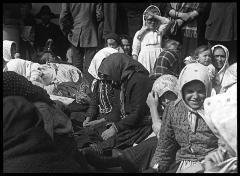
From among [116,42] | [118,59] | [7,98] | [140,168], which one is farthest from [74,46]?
[7,98]

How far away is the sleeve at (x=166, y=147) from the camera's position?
4.30 m

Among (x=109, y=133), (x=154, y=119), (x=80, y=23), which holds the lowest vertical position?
(x=109, y=133)

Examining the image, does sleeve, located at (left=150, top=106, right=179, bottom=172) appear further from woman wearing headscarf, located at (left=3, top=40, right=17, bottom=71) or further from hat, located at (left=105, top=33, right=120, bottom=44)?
woman wearing headscarf, located at (left=3, top=40, right=17, bottom=71)

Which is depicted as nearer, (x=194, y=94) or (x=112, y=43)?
(x=194, y=94)

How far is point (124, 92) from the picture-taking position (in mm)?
5594

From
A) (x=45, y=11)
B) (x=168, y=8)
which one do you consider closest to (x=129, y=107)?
(x=168, y=8)

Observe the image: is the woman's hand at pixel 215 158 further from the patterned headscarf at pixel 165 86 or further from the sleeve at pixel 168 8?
the sleeve at pixel 168 8

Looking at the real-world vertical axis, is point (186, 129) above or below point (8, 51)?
below

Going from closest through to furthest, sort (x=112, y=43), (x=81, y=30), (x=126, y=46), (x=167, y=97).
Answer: (x=167, y=97) → (x=112, y=43) → (x=126, y=46) → (x=81, y=30)

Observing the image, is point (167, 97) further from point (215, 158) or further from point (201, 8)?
point (201, 8)

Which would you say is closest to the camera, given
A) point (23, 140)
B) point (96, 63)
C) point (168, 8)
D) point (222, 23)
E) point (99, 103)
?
point (23, 140)

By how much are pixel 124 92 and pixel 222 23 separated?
2.26 m

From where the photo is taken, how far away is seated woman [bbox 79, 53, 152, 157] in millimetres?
5379

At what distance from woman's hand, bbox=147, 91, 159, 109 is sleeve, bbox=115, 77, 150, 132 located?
6.7 inches
